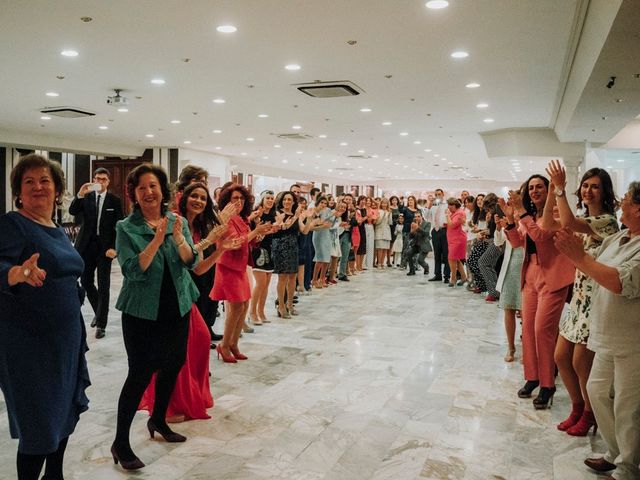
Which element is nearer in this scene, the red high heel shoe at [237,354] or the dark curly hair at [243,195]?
the dark curly hair at [243,195]

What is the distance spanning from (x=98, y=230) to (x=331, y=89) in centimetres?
540

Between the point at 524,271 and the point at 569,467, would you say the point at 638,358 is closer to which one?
the point at 569,467

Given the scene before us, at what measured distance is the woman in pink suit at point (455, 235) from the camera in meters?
10.2

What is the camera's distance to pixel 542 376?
3957mm

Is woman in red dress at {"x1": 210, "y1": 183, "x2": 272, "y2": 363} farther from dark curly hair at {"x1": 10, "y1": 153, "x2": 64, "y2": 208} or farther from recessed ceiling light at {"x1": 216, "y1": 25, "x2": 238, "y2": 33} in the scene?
recessed ceiling light at {"x1": 216, "y1": 25, "x2": 238, "y2": 33}

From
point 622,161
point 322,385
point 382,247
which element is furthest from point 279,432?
point 622,161

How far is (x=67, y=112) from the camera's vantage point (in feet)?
41.2

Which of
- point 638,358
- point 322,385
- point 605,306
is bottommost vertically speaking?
point 322,385

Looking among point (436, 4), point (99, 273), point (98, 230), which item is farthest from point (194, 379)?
point (436, 4)

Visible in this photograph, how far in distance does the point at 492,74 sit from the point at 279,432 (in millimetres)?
7222

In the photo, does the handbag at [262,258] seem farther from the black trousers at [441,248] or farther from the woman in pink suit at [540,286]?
the black trousers at [441,248]

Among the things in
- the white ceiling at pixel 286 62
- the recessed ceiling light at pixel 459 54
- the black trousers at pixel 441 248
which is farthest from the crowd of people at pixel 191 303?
the black trousers at pixel 441 248

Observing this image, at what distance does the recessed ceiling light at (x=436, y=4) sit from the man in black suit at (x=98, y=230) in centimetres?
395

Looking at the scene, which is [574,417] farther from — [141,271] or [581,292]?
[141,271]
